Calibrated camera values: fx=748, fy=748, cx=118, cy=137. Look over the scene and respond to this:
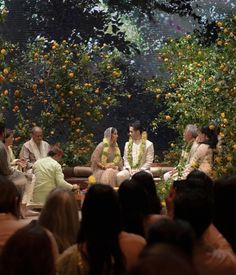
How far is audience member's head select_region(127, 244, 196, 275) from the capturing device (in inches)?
67.5

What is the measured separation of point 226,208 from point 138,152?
28.3 ft

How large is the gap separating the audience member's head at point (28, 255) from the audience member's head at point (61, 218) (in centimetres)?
169

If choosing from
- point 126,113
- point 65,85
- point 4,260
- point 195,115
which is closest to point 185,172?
point 195,115

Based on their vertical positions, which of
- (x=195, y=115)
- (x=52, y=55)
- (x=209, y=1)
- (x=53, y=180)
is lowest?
(x=53, y=180)

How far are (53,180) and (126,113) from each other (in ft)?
19.5

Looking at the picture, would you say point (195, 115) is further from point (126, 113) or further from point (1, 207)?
point (1, 207)

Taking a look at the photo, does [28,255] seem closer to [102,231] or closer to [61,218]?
[102,231]

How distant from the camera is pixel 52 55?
1426cm

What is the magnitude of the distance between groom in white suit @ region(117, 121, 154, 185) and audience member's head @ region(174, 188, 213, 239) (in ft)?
29.4

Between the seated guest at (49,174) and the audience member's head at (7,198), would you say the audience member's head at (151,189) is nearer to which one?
the audience member's head at (7,198)

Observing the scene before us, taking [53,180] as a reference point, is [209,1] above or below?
above

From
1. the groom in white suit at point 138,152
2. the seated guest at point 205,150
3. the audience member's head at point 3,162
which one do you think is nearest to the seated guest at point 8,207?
the audience member's head at point 3,162

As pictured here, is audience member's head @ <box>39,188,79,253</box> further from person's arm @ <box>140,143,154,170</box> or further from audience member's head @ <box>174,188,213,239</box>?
person's arm @ <box>140,143,154,170</box>

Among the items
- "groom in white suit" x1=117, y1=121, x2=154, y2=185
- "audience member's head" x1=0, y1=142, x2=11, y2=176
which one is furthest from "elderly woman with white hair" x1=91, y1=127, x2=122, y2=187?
"audience member's head" x1=0, y1=142, x2=11, y2=176
